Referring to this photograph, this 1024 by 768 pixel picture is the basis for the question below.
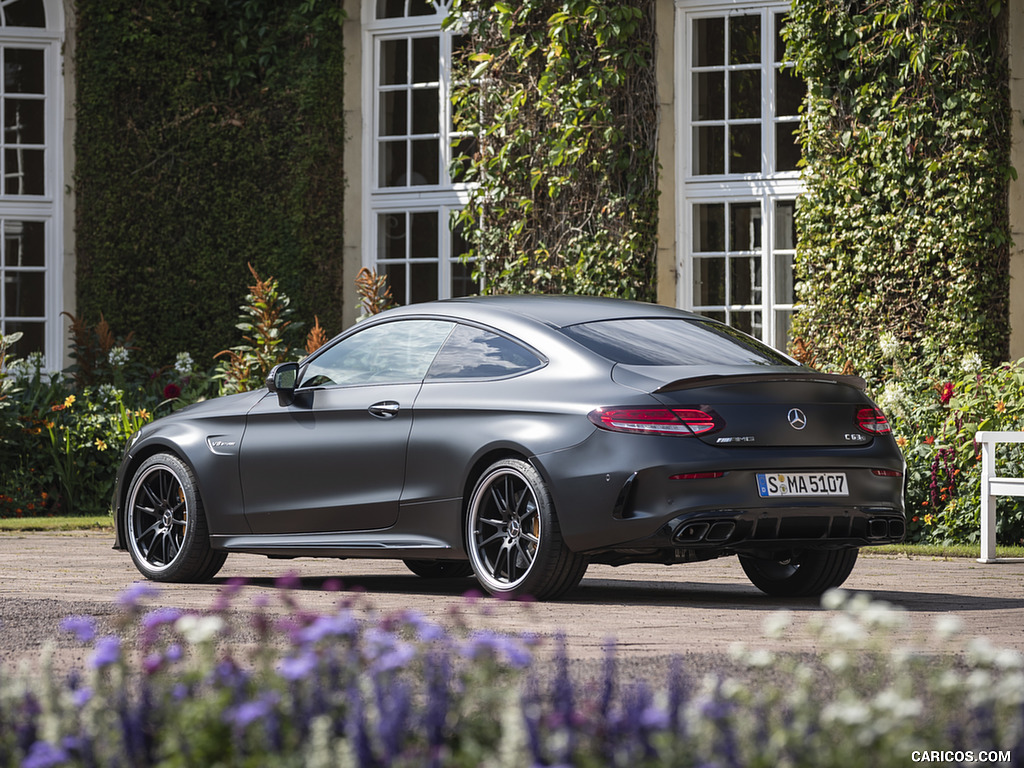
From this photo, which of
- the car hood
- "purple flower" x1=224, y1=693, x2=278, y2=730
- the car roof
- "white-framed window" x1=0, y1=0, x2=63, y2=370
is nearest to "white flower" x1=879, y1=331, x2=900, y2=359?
the car roof

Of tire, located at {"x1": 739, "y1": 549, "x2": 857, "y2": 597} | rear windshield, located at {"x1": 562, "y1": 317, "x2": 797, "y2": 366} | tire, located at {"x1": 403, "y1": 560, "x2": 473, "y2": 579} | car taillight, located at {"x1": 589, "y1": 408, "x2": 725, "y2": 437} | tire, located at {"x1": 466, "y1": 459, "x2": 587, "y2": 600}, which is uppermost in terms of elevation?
rear windshield, located at {"x1": 562, "y1": 317, "x2": 797, "y2": 366}

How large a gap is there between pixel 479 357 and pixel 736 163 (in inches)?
340

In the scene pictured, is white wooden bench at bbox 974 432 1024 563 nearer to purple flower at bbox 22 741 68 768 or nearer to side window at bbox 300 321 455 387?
side window at bbox 300 321 455 387

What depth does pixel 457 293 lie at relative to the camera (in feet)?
54.8

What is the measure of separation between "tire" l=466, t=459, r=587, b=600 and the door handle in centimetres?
62

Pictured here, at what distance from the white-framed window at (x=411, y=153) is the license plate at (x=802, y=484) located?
1004 centimetres

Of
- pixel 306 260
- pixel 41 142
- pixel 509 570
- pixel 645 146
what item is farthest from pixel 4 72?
pixel 509 570

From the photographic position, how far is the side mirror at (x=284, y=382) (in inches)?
311

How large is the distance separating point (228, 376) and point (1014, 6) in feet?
25.0

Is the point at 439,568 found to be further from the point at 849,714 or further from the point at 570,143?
the point at 570,143

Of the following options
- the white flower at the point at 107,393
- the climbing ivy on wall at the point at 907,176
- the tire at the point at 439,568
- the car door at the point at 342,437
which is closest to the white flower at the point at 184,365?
the white flower at the point at 107,393

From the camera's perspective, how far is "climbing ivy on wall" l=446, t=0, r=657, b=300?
15.0m

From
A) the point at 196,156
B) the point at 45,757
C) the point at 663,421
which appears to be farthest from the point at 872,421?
the point at 196,156

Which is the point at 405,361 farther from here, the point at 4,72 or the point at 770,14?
the point at 4,72
